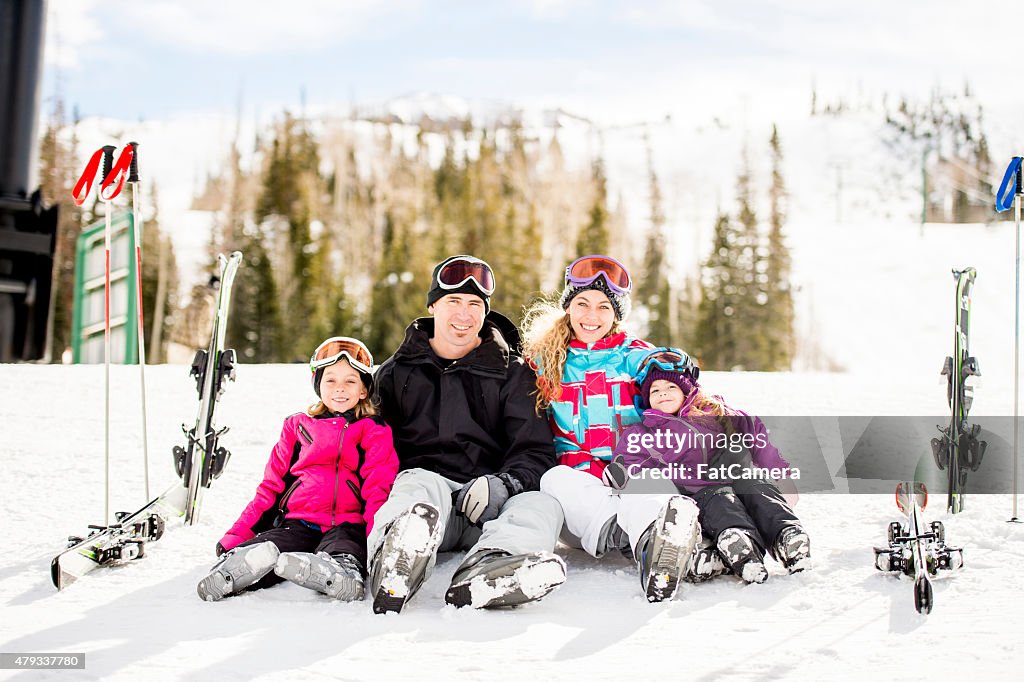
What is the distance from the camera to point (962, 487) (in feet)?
14.5

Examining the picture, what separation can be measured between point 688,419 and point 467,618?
53.4 inches

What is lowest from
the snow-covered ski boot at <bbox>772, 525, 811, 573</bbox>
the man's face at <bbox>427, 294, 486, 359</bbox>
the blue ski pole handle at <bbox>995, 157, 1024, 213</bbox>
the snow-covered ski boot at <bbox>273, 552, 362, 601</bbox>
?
the snow-covered ski boot at <bbox>273, 552, 362, 601</bbox>

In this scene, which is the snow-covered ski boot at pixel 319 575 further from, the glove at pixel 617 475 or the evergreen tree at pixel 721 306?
the evergreen tree at pixel 721 306

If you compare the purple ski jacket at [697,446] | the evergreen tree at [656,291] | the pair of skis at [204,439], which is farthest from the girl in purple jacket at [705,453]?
the evergreen tree at [656,291]

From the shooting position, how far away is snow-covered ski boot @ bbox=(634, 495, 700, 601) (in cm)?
305

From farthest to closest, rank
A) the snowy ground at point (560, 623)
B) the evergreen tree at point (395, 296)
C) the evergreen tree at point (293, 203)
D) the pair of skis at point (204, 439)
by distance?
the evergreen tree at point (293, 203) < the evergreen tree at point (395, 296) < the pair of skis at point (204, 439) < the snowy ground at point (560, 623)

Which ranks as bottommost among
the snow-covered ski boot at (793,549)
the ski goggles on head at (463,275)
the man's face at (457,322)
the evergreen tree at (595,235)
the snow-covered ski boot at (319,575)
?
the snow-covered ski boot at (319,575)

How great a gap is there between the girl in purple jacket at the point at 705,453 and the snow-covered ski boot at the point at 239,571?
4.47ft

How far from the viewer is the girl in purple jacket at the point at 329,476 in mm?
3367

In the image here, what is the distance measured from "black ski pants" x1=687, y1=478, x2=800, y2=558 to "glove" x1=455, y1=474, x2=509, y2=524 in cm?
82

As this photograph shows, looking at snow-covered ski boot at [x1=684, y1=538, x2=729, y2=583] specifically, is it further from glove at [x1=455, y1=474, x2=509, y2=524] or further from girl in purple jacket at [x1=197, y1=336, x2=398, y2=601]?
girl in purple jacket at [x1=197, y1=336, x2=398, y2=601]

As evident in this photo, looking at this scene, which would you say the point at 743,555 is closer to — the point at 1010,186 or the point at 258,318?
the point at 1010,186

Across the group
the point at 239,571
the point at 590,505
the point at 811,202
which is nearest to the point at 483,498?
the point at 590,505

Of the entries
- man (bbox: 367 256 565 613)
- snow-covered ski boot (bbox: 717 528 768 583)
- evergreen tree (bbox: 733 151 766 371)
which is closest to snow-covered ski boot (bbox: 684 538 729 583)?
snow-covered ski boot (bbox: 717 528 768 583)
